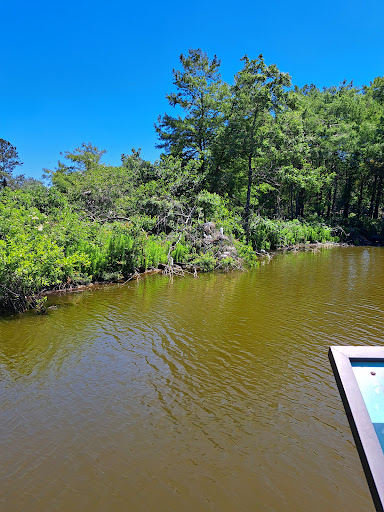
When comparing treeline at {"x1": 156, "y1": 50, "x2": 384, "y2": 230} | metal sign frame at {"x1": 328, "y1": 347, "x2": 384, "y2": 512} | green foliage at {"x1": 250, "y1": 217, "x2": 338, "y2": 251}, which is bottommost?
metal sign frame at {"x1": 328, "y1": 347, "x2": 384, "y2": 512}

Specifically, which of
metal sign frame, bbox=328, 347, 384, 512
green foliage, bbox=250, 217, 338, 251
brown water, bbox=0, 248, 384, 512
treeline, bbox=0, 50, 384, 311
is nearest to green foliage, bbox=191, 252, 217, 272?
treeline, bbox=0, 50, 384, 311

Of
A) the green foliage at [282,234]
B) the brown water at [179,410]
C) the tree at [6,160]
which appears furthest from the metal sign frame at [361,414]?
the tree at [6,160]

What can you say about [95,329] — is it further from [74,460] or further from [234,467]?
[234,467]

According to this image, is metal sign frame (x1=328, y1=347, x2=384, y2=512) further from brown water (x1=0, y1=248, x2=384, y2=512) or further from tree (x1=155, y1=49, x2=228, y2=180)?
tree (x1=155, y1=49, x2=228, y2=180)

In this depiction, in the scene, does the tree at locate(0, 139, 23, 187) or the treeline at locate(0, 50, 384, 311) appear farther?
the tree at locate(0, 139, 23, 187)

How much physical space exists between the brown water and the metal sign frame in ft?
7.70

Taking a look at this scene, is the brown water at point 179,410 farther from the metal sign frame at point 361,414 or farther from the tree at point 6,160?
the tree at point 6,160

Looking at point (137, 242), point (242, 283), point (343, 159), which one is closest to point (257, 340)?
point (242, 283)

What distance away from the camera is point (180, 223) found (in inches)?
662

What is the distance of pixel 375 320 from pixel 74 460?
7.45m

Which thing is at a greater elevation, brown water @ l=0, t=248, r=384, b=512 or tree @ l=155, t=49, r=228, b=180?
tree @ l=155, t=49, r=228, b=180

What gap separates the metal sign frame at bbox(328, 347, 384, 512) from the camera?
4.18 ft

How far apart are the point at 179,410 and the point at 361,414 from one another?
370 centimetres

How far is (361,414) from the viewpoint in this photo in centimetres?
151
